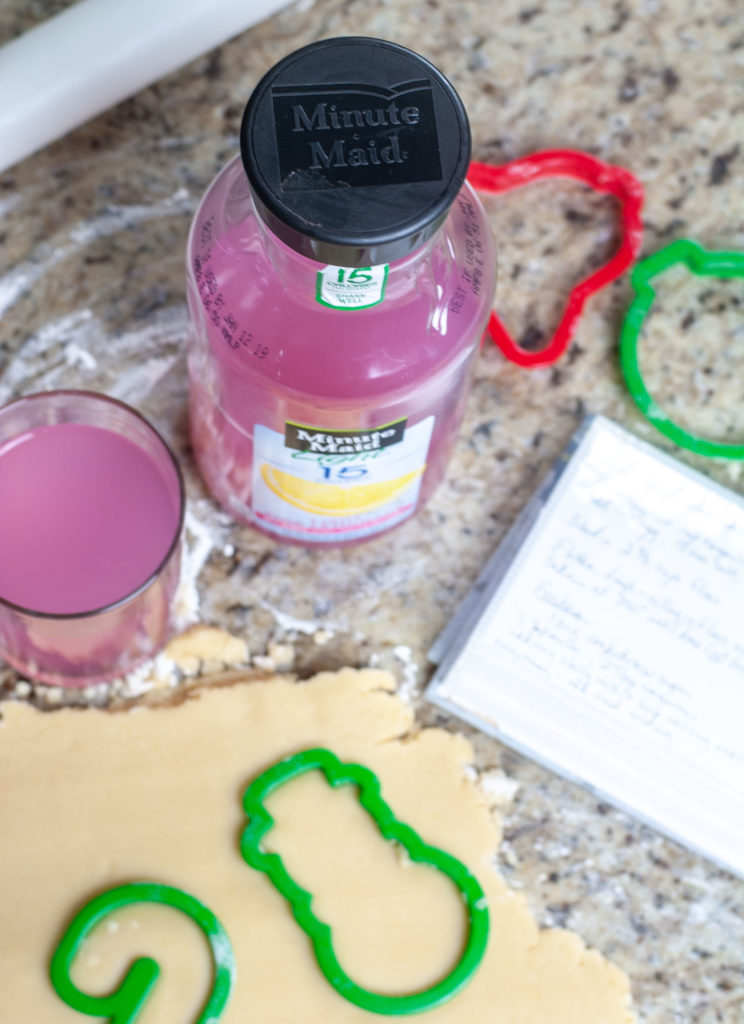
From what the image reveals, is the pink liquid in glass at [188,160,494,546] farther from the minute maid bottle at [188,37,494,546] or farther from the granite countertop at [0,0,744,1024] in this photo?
the granite countertop at [0,0,744,1024]

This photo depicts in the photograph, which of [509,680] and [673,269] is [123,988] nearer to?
[509,680]

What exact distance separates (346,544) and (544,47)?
0.48 m

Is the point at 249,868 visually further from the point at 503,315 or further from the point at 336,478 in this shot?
the point at 503,315

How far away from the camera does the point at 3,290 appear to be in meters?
0.82

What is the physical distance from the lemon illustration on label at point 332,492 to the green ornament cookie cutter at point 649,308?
0.22 m

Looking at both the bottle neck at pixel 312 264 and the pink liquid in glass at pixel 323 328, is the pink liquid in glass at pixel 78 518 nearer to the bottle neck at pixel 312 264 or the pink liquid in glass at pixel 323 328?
the pink liquid in glass at pixel 323 328

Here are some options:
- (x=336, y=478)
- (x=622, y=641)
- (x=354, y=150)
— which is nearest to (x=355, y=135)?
(x=354, y=150)

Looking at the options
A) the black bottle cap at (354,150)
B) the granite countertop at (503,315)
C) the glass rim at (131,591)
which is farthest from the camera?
the granite countertop at (503,315)

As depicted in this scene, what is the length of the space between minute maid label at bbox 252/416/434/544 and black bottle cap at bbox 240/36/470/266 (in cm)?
14

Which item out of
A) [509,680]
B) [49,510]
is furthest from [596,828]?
[49,510]

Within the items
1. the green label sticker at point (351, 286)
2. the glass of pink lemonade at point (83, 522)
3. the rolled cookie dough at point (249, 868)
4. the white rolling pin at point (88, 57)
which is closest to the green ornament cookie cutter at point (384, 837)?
the rolled cookie dough at point (249, 868)

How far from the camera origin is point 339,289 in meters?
0.56

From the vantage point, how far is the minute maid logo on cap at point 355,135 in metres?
0.53

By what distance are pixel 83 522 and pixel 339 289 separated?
262mm
